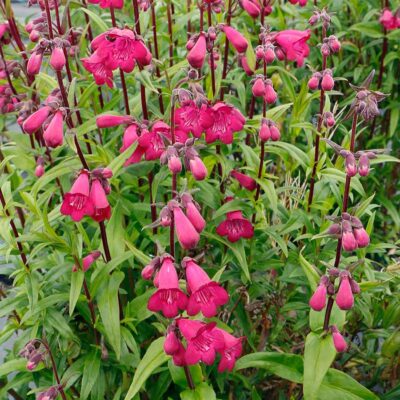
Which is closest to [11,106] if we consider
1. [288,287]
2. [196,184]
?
[196,184]

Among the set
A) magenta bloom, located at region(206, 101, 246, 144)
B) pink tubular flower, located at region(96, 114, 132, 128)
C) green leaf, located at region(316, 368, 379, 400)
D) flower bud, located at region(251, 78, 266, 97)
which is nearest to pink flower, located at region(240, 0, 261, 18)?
flower bud, located at region(251, 78, 266, 97)

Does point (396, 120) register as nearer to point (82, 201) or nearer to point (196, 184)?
point (196, 184)

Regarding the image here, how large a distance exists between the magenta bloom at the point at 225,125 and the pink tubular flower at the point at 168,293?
0.66 m

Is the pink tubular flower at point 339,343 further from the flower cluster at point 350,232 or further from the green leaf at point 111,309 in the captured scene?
the green leaf at point 111,309

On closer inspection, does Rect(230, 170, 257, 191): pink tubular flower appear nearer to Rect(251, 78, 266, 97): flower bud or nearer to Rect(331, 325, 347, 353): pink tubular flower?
Rect(251, 78, 266, 97): flower bud

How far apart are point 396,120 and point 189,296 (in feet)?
8.73

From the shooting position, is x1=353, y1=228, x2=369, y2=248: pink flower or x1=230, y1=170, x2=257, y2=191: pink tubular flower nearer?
x1=353, y1=228, x2=369, y2=248: pink flower

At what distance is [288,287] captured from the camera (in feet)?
11.1

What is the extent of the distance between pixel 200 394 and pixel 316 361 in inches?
18.2

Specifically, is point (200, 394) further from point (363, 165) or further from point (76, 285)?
point (363, 165)

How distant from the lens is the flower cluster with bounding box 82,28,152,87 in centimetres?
226

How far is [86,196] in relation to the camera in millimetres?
2189

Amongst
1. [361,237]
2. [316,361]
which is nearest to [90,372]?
[316,361]

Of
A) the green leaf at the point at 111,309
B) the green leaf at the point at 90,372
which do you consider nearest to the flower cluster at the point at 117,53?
the green leaf at the point at 111,309
